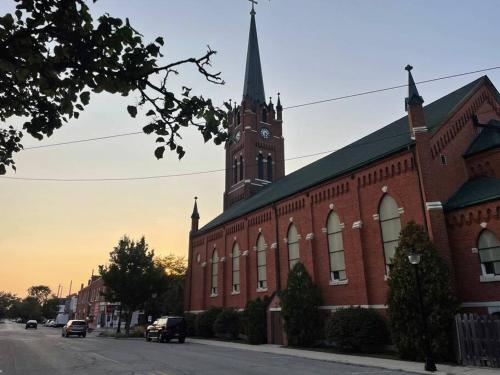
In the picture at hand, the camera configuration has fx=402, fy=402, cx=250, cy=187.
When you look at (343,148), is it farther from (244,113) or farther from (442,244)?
(244,113)

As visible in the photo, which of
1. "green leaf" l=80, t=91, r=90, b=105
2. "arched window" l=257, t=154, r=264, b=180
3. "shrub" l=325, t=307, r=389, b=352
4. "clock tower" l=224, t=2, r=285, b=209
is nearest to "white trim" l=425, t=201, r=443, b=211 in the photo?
"shrub" l=325, t=307, r=389, b=352

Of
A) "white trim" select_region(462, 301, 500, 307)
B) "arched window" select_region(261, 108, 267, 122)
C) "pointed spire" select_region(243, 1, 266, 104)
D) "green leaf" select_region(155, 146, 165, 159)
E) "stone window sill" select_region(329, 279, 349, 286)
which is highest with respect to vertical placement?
"pointed spire" select_region(243, 1, 266, 104)

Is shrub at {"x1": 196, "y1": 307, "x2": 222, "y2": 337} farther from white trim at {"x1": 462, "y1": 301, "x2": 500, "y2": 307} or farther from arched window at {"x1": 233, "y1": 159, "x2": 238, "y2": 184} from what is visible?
white trim at {"x1": 462, "y1": 301, "x2": 500, "y2": 307}

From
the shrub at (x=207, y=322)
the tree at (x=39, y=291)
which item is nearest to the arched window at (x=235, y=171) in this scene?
the shrub at (x=207, y=322)

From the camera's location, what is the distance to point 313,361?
17.0 metres

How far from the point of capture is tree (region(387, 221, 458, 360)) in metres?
16.3

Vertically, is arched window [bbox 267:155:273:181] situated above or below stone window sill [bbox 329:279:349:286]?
above

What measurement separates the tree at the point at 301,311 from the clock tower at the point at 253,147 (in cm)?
2295

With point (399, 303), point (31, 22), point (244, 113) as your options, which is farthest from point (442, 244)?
point (244, 113)

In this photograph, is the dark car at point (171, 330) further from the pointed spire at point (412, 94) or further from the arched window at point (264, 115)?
the arched window at point (264, 115)

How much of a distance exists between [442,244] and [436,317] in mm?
3756

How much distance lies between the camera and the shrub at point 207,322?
3528 centimetres

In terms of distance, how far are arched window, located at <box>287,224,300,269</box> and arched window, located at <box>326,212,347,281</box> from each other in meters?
3.37

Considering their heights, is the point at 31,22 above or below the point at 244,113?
below
